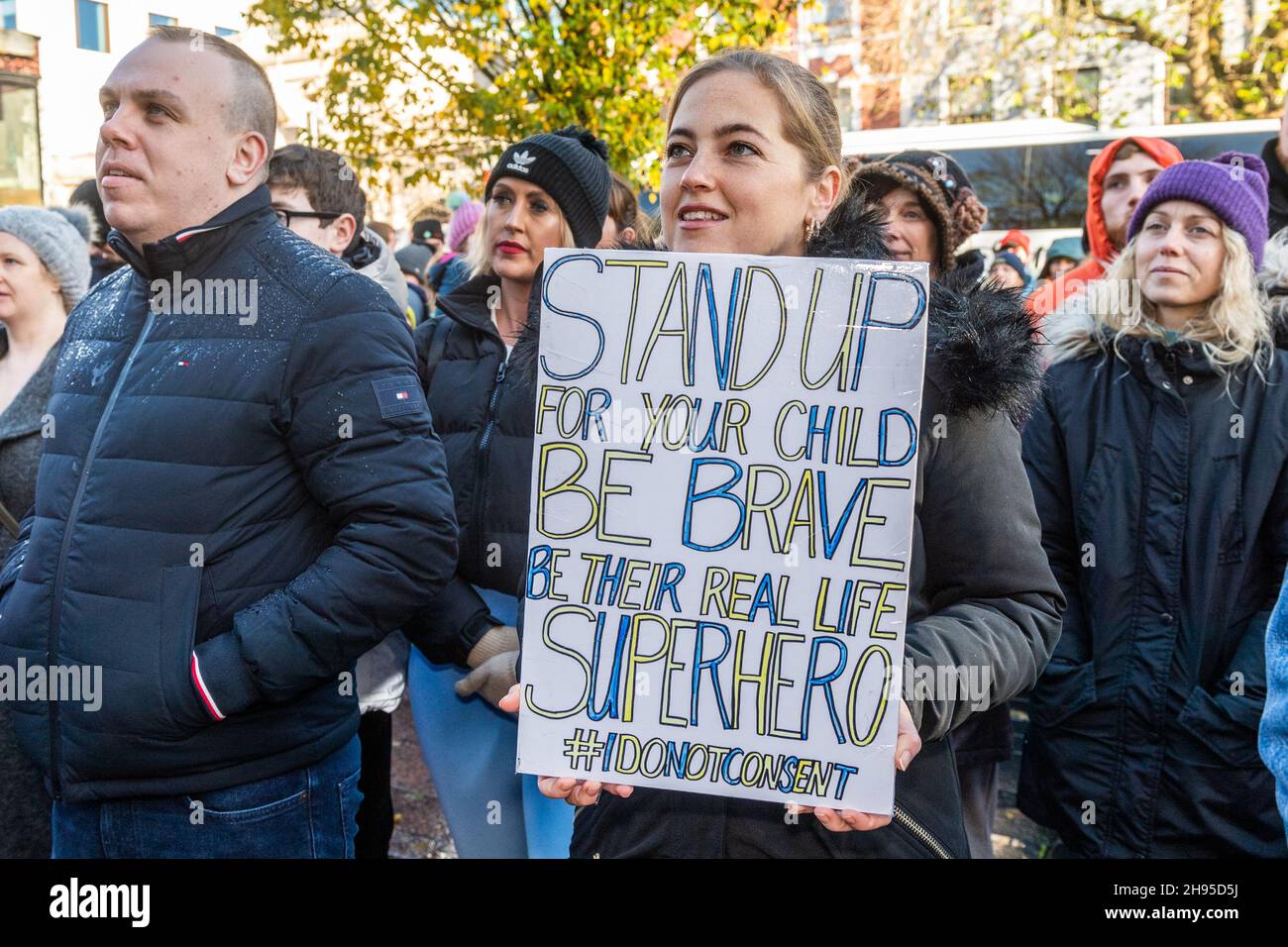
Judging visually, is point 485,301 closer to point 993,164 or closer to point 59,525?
point 59,525

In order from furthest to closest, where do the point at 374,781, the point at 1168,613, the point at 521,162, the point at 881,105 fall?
the point at 881,105, the point at 374,781, the point at 521,162, the point at 1168,613

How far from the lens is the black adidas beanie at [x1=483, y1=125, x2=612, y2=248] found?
3.03 meters

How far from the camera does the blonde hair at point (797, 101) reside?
1.80 meters

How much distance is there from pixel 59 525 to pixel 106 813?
0.51 meters

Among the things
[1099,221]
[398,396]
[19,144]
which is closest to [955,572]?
[398,396]

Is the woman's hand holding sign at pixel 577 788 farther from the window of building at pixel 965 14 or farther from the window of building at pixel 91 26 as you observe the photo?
the window of building at pixel 965 14

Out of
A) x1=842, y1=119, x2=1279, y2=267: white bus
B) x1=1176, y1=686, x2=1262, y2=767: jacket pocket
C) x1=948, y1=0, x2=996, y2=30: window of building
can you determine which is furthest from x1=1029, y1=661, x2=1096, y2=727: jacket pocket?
x1=948, y1=0, x2=996, y2=30: window of building

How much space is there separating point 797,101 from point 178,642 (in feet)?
4.47

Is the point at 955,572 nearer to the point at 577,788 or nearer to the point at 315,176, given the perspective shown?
the point at 577,788

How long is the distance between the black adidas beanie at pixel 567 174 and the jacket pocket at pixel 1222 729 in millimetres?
1875

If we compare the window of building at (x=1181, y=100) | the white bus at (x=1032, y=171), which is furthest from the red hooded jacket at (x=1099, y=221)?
the window of building at (x=1181, y=100)

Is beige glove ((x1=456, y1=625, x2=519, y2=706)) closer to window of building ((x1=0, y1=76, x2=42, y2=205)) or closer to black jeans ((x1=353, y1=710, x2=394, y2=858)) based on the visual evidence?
black jeans ((x1=353, y1=710, x2=394, y2=858))

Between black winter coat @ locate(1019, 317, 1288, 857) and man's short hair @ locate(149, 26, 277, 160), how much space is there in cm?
193

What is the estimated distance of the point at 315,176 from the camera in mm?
3473
